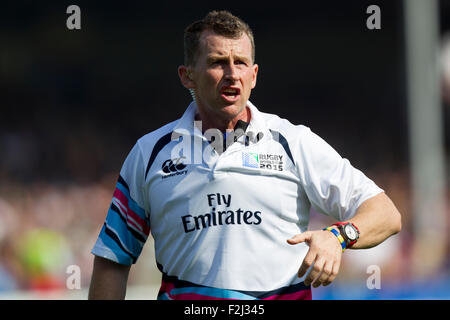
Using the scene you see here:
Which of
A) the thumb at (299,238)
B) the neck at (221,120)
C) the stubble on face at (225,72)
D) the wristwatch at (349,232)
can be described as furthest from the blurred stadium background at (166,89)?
the thumb at (299,238)

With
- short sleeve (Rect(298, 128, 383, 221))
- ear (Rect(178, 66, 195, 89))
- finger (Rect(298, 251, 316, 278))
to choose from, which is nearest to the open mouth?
ear (Rect(178, 66, 195, 89))

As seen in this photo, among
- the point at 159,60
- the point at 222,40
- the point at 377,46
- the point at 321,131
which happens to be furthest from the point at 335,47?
the point at 222,40

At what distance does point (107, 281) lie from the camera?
3.70 metres

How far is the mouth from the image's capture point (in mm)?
3566

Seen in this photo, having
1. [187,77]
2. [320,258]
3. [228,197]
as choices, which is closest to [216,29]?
[187,77]

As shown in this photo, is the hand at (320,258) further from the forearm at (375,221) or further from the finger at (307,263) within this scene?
the forearm at (375,221)

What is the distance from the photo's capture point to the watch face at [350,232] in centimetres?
326

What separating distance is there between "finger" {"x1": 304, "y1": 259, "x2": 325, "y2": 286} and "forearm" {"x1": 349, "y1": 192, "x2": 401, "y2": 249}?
1.17ft

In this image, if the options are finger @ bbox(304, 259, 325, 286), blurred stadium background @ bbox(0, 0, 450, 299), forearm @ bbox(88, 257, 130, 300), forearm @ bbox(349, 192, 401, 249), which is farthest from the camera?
blurred stadium background @ bbox(0, 0, 450, 299)

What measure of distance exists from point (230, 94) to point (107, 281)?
41.1 inches

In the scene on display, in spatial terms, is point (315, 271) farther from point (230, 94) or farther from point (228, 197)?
point (230, 94)

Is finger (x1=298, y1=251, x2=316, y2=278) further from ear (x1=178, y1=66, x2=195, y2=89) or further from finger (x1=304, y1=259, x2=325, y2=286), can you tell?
ear (x1=178, y1=66, x2=195, y2=89)

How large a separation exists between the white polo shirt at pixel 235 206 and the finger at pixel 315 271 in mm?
471
